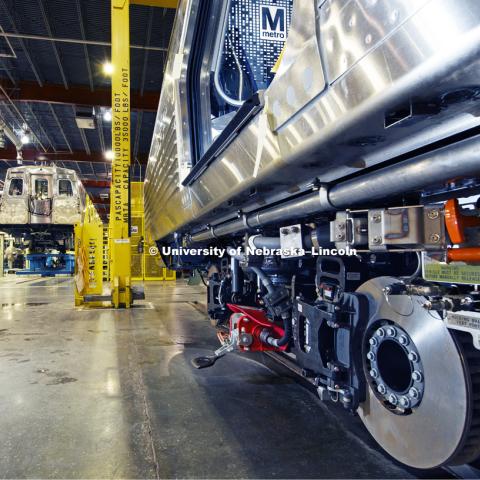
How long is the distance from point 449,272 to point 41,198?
378 inches

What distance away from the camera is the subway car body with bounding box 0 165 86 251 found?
349 inches

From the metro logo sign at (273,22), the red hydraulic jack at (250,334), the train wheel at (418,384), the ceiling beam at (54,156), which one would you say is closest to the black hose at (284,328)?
the red hydraulic jack at (250,334)

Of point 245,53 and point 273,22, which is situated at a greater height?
point 273,22

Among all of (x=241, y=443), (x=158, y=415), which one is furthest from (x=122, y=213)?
(x=241, y=443)

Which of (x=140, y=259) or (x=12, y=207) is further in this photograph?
(x=140, y=259)

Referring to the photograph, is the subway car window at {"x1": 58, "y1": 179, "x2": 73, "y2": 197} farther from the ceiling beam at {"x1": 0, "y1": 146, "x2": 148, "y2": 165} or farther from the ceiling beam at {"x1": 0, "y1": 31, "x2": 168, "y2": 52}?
the ceiling beam at {"x1": 0, "y1": 146, "x2": 148, "y2": 165}

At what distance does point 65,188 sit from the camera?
9.34m

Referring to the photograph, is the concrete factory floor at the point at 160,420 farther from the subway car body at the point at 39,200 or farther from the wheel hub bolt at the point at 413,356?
the subway car body at the point at 39,200

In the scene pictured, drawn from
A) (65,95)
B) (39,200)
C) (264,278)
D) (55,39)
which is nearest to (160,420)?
(264,278)

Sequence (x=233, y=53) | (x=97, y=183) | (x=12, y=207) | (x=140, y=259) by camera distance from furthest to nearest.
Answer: (x=97, y=183)
(x=140, y=259)
(x=12, y=207)
(x=233, y=53)

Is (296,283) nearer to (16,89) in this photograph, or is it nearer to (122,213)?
(122,213)

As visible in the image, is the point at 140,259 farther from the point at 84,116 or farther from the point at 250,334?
the point at 250,334

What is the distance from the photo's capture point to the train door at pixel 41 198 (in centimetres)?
899

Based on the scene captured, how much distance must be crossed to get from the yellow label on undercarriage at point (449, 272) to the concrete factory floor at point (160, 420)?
814mm
